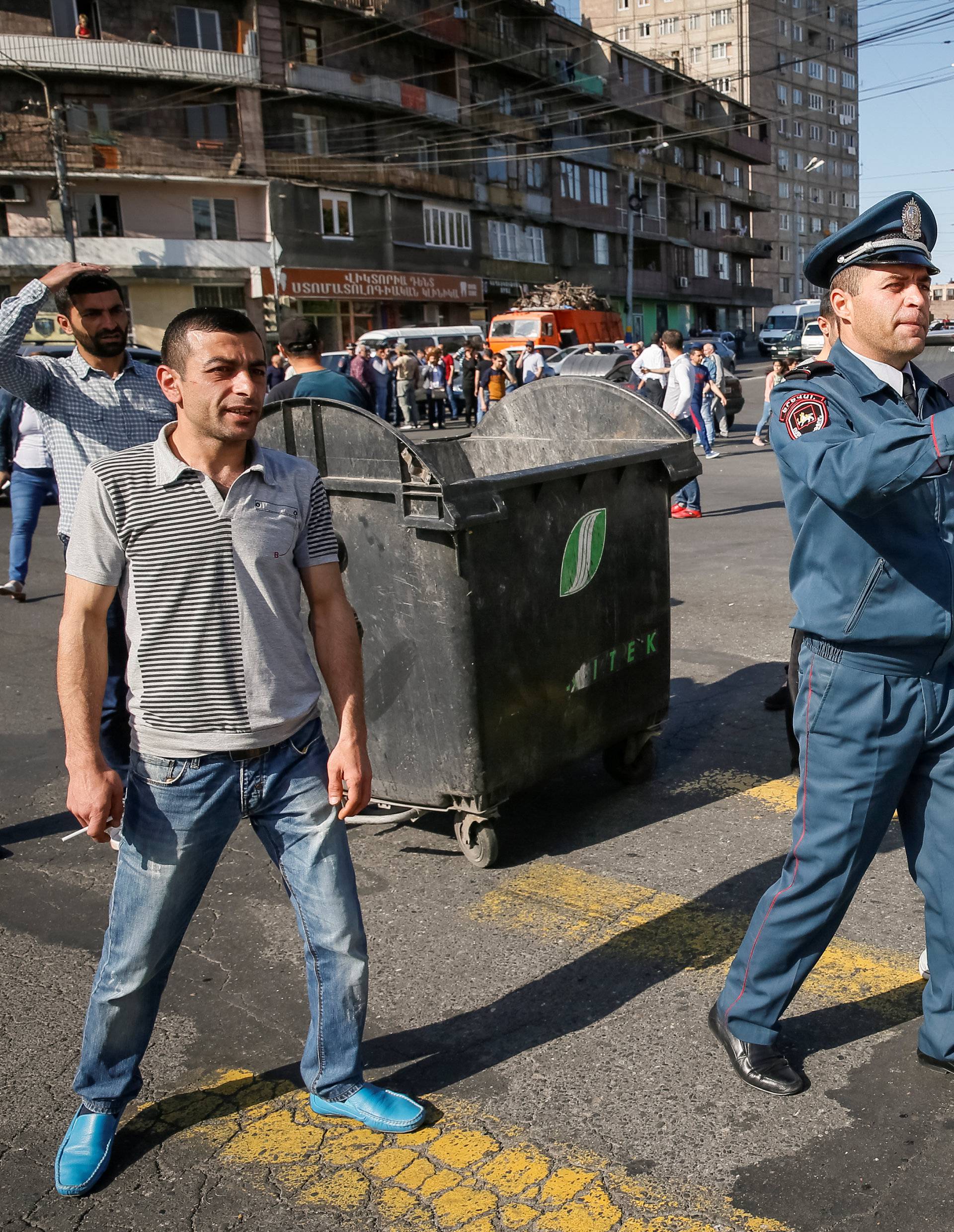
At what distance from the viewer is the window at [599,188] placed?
56.0 metres

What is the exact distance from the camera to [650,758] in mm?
5121

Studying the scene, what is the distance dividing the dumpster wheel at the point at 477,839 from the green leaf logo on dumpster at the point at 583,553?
87 cm

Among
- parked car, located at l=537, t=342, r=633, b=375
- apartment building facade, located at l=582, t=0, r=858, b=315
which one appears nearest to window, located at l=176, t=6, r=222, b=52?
parked car, located at l=537, t=342, r=633, b=375

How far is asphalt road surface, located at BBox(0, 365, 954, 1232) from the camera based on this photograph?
2584mm

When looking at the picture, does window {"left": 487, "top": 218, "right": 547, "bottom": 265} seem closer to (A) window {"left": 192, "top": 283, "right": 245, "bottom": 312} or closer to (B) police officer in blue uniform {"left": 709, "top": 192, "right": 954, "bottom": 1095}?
(A) window {"left": 192, "top": 283, "right": 245, "bottom": 312}

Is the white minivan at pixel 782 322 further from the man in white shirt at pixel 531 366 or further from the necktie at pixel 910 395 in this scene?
the necktie at pixel 910 395

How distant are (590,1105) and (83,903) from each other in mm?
2142

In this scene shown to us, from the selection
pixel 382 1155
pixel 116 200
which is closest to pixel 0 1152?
pixel 382 1155

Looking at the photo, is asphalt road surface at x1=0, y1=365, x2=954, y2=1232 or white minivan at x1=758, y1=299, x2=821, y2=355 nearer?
asphalt road surface at x1=0, y1=365, x2=954, y2=1232

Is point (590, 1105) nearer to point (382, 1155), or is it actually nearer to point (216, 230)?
point (382, 1155)

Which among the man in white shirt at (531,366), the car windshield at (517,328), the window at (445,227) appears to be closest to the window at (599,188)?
the window at (445,227)

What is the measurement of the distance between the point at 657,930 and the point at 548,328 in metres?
31.5

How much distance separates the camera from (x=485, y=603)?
4.08m

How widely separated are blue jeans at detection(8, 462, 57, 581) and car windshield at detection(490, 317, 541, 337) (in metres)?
25.8
